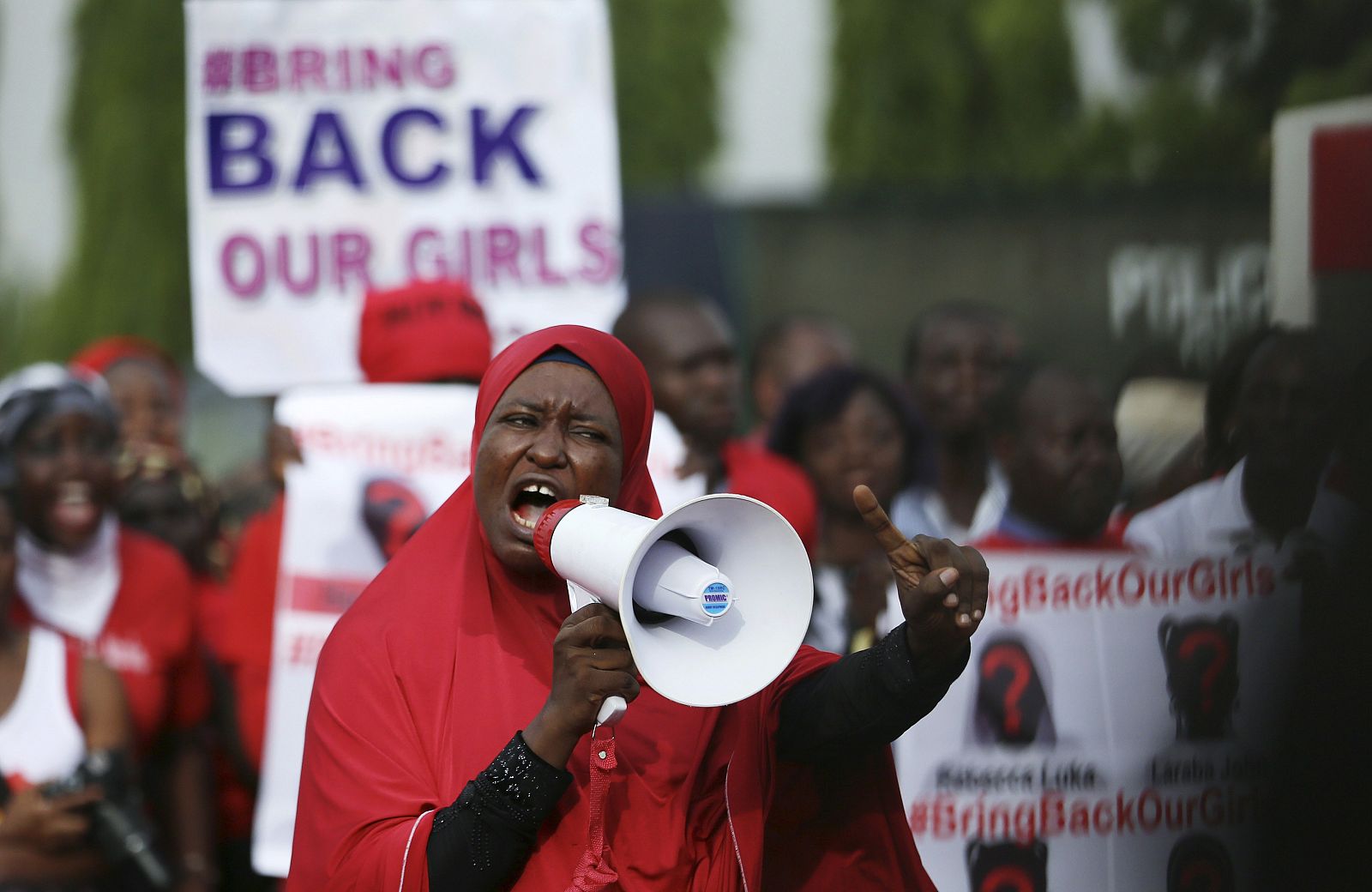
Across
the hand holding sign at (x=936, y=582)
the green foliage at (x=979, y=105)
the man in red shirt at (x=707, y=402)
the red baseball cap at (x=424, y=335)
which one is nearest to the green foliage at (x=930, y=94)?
→ the green foliage at (x=979, y=105)

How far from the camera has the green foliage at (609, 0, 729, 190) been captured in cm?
2609

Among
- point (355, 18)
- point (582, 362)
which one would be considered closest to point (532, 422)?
point (582, 362)

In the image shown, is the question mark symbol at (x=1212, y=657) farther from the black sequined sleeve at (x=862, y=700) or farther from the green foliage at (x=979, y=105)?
the green foliage at (x=979, y=105)

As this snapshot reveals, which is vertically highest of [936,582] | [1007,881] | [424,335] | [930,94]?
[930,94]

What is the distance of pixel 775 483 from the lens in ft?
16.3

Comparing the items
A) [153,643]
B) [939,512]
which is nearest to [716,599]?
[153,643]

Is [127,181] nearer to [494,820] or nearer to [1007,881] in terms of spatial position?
[1007,881]

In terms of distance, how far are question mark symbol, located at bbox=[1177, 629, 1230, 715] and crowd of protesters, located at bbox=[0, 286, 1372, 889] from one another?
0.71ft

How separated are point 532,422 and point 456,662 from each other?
41cm

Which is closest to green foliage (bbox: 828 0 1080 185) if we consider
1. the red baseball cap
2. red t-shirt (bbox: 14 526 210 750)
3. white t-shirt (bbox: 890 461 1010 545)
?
white t-shirt (bbox: 890 461 1010 545)

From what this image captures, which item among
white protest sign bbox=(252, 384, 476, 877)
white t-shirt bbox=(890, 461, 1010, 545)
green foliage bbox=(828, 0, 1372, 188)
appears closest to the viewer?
white protest sign bbox=(252, 384, 476, 877)

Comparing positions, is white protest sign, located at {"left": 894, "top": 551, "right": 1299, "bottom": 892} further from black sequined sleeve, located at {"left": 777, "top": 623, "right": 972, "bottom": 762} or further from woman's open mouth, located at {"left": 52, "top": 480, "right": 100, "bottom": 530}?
woman's open mouth, located at {"left": 52, "top": 480, "right": 100, "bottom": 530}

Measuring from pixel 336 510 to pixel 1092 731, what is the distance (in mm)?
2074

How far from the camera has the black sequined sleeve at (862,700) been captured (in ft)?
8.64
